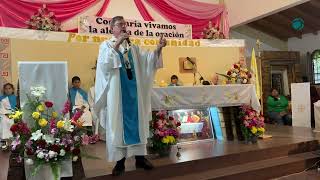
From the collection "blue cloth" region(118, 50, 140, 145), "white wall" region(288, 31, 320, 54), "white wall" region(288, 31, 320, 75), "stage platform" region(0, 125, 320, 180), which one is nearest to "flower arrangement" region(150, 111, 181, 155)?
"stage platform" region(0, 125, 320, 180)

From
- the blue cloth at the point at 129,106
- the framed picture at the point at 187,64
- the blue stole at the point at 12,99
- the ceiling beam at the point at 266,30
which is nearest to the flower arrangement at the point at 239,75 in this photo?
the framed picture at the point at 187,64

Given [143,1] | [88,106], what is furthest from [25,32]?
[143,1]

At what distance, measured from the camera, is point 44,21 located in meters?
5.68

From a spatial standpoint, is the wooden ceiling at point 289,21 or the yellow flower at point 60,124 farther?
the wooden ceiling at point 289,21

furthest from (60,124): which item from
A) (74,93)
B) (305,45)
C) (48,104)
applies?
(305,45)

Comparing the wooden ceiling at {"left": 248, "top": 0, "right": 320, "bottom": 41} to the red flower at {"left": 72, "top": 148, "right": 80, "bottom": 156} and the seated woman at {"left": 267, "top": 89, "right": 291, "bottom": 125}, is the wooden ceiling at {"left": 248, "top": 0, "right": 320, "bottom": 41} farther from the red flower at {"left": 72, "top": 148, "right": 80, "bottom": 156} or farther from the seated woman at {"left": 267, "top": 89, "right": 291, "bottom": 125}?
the red flower at {"left": 72, "top": 148, "right": 80, "bottom": 156}

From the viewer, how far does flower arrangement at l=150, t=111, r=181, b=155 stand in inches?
169

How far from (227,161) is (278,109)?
192 inches

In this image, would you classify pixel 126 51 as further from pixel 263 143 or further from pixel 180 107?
pixel 263 143

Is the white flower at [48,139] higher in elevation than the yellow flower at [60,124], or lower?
lower

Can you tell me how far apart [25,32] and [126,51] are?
2.83m

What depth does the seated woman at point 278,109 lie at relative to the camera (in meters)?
8.51

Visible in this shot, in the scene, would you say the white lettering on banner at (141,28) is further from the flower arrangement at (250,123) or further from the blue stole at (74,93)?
the flower arrangement at (250,123)

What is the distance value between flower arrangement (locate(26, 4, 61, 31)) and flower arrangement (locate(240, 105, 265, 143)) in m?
3.39
